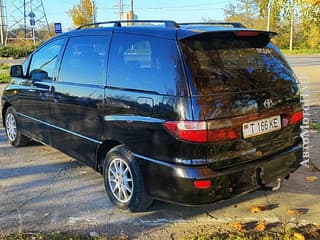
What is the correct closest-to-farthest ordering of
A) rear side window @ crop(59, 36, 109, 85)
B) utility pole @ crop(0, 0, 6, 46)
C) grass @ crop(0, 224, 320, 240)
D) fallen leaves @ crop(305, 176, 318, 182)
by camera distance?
1. grass @ crop(0, 224, 320, 240)
2. rear side window @ crop(59, 36, 109, 85)
3. fallen leaves @ crop(305, 176, 318, 182)
4. utility pole @ crop(0, 0, 6, 46)

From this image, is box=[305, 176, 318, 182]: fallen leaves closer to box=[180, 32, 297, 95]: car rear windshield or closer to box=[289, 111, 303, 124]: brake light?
box=[289, 111, 303, 124]: brake light

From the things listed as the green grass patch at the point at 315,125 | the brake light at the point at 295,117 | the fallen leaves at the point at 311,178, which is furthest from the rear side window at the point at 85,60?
the green grass patch at the point at 315,125

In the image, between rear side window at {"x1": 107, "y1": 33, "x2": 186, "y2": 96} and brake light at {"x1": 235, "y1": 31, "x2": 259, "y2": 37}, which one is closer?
rear side window at {"x1": 107, "y1": 33, "x2": 186, "y2": 96}

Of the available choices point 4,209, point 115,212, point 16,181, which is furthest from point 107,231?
point 16,181

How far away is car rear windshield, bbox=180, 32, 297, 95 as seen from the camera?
3.22 metres

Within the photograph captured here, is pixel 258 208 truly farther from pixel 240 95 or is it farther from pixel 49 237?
pixel 49 237

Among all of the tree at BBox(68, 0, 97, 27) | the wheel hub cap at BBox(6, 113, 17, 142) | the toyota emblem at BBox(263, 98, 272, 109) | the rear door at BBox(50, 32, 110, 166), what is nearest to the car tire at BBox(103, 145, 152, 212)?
the rear door at BBox(50, 32, 110, 166)

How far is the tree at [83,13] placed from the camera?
153 feet

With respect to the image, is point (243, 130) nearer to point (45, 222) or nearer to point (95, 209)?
point (95, 209)

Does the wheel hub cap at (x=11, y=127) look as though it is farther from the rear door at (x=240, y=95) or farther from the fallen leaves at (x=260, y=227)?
the fallen leaves at (x=260, y=227)

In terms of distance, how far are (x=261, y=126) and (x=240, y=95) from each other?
39cm

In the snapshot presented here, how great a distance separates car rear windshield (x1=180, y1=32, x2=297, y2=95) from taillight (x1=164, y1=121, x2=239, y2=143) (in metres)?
0.26

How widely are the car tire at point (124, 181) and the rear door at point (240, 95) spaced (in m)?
0.83

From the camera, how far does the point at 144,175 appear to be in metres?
3.57
